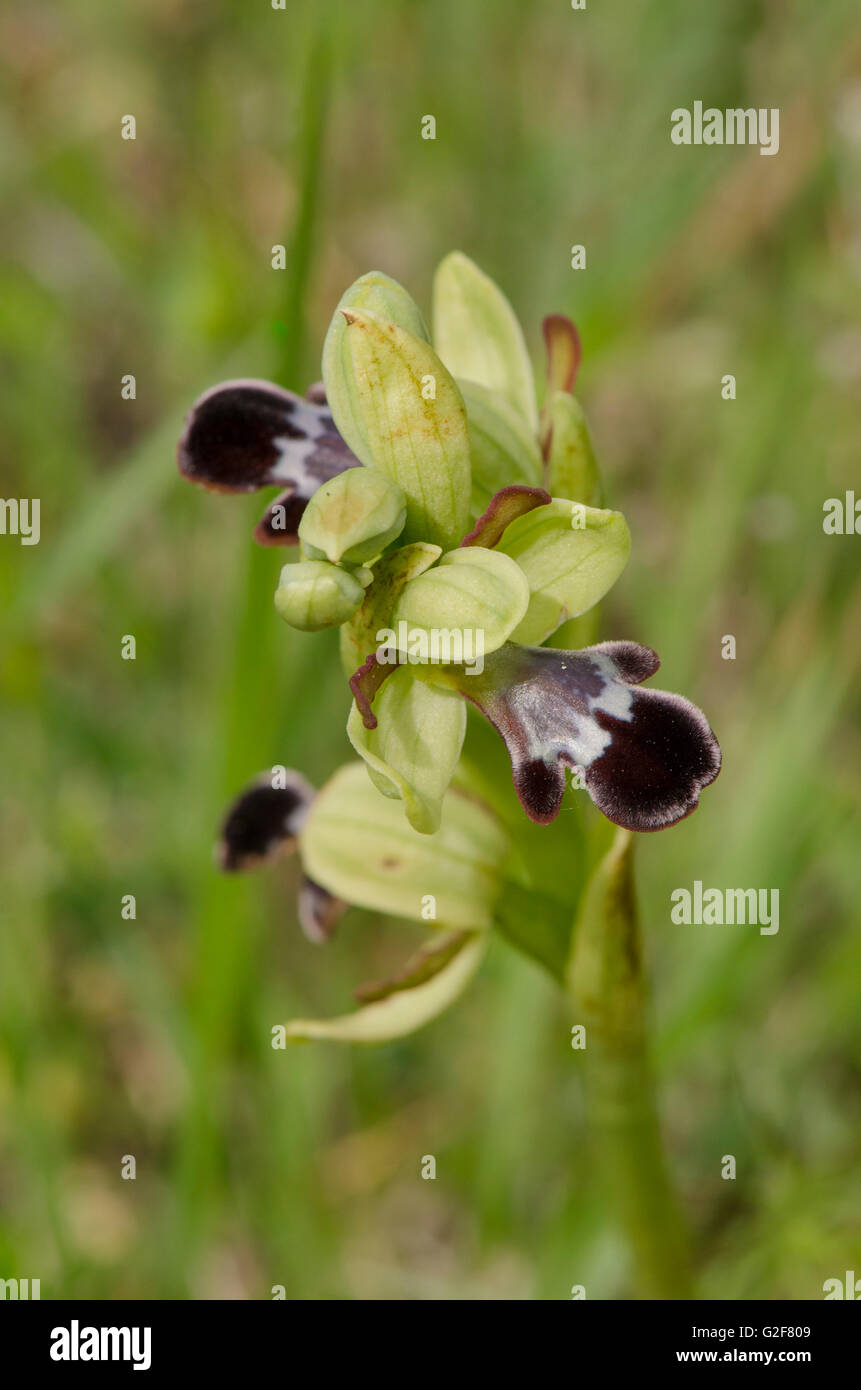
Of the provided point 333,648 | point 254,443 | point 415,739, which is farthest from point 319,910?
point 333,648

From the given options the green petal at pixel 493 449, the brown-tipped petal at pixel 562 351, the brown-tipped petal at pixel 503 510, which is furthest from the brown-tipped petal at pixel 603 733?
the brown-tipped petal at pixel 562 351

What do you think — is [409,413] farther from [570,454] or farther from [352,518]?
[570,454]

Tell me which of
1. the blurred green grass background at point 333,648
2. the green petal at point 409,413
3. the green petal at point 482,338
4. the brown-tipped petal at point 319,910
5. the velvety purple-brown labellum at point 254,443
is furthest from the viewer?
the blurred green grass background at point 333,648

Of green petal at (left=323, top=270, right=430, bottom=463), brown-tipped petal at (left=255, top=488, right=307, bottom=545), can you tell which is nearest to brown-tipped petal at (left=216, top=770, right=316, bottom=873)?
brown-tipped petal at (left=255, top=488, right=307, bottom=545)

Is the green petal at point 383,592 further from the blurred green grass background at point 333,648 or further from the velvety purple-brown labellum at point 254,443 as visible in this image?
the blurred green grass background at point 333,648

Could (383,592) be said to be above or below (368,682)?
above
